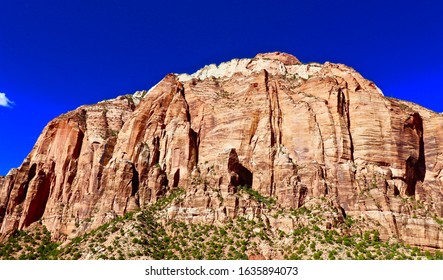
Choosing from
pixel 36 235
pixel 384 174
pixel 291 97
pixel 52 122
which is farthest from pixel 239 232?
pixel 52 122

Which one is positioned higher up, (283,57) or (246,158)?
(283,57)

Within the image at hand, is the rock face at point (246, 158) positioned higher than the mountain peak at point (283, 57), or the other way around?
the mountain peak at point (283, 57)

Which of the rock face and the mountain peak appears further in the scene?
the mountain peak

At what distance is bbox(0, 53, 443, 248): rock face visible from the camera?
72500 mm

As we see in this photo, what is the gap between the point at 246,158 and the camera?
83188mm

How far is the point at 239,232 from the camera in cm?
6700

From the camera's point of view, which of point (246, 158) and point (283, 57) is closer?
point (246, 158)

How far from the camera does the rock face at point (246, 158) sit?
72.5 metres

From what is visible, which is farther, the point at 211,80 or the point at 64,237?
the point at 211,80

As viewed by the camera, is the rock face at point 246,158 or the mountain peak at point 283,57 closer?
the rock face at point 246,158

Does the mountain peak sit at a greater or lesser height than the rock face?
greater

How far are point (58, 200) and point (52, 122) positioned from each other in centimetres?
2488
